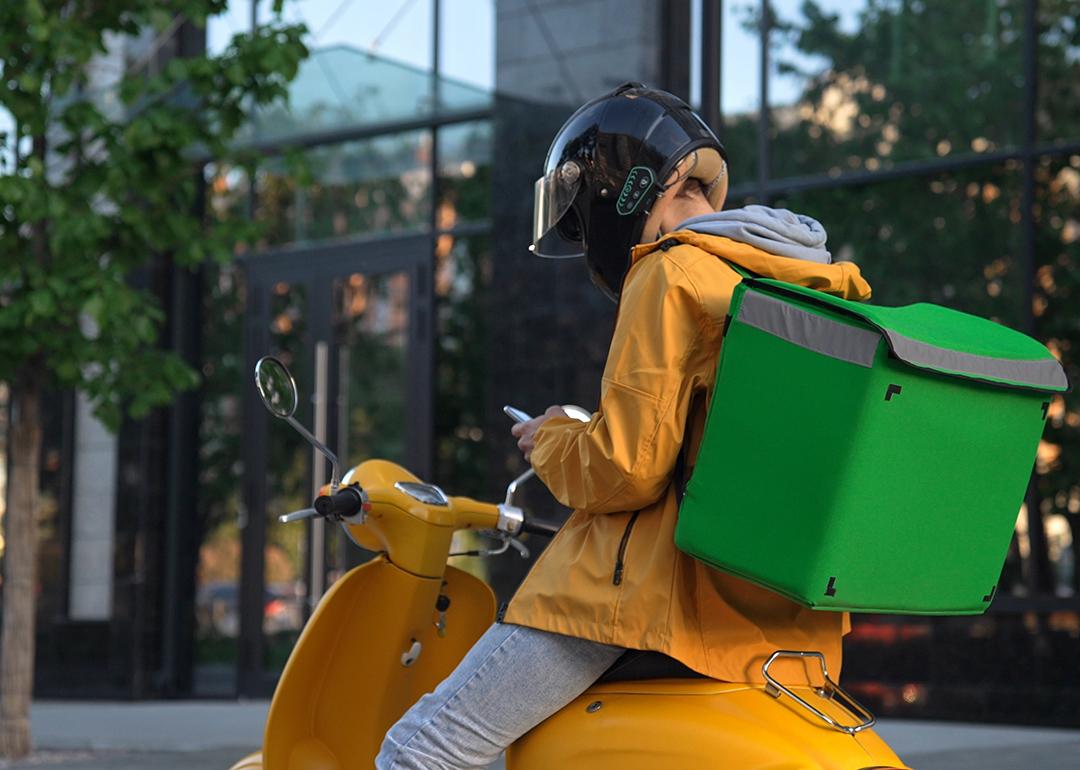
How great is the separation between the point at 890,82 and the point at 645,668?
6917 millimetres

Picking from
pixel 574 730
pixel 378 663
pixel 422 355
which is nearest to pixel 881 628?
pixel 422 355

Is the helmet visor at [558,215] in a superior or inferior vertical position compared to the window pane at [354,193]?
inferior

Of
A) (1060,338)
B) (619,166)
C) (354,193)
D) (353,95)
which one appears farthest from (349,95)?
(619,166)

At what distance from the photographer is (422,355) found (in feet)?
34.5

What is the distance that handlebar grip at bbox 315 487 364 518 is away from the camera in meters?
2.99

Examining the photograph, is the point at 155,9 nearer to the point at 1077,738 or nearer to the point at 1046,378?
the point at 1077,738

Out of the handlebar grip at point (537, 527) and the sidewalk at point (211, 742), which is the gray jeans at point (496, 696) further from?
the sidewalk at point (211, 742)

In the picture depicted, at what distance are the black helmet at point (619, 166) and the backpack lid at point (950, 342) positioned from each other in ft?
1.24

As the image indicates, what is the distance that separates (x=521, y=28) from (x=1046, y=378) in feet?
25.8

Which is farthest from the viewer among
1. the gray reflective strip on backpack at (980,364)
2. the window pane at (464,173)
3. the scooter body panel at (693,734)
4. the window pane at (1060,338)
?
the window pane at (464,173)

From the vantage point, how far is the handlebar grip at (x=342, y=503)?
2.99m

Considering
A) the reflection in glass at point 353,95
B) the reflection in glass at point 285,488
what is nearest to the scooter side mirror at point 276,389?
the reflection in glass at point 353,95

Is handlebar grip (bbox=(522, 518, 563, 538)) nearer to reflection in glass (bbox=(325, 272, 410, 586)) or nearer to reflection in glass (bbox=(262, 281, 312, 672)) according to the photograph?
reflection in glass (bbox=(325, 272, 410, 586))

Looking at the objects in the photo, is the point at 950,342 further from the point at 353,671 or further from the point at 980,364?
the point at 353,671
